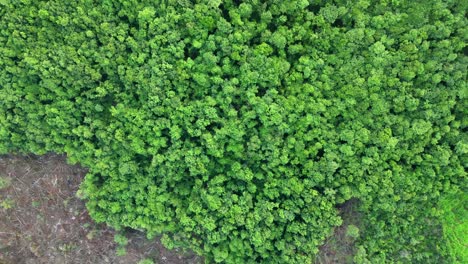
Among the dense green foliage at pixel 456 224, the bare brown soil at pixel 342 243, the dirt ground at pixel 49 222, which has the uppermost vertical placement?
the dense green foliage at pixel 456 224

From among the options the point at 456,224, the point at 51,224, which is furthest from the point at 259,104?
the point at 51,224

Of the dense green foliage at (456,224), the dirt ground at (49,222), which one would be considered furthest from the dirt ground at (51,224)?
the dense green foliage at (456,224)

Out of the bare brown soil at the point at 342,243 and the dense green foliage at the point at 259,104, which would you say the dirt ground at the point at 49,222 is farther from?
the bare brown soil at the point at 342,243

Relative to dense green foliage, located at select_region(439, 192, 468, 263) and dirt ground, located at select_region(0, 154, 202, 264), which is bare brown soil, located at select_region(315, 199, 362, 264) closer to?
dense green foliage, located at select_region(439, 192, 468, 263)

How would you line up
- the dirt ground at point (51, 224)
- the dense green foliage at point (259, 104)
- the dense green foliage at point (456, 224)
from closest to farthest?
the dense green foliage at point (259, 104), the dense green foliage at point (456, 224), the dirt ground at point (51, 224)

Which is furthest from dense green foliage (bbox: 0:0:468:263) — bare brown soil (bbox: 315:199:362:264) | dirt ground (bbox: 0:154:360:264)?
dirt ground (bbox: 0:154:360:264)

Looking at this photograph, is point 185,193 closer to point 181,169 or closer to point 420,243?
point 181,169

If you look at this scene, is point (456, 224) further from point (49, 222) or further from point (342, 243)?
point (49, 222)
